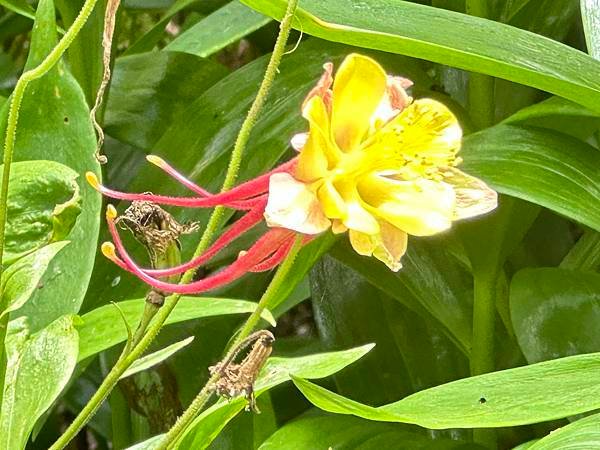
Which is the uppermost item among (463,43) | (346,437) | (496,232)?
(463,43)

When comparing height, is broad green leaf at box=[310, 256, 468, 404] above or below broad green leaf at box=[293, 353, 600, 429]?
below

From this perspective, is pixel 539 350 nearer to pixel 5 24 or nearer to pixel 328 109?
pixel 328 109

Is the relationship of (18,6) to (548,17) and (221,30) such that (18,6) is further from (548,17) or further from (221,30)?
(548,17)

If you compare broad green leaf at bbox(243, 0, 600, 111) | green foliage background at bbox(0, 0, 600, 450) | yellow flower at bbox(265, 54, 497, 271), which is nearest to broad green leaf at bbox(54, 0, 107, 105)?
green foliage background at bbox(0, 0, 600, 450)

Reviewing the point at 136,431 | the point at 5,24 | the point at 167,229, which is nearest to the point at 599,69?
the point at 167,229

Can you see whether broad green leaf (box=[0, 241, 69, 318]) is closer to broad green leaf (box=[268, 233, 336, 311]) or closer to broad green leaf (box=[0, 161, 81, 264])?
broad green leaf (box=[0, 161, 81, 264])

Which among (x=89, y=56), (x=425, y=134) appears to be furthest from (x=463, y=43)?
(x=89, y=56)
